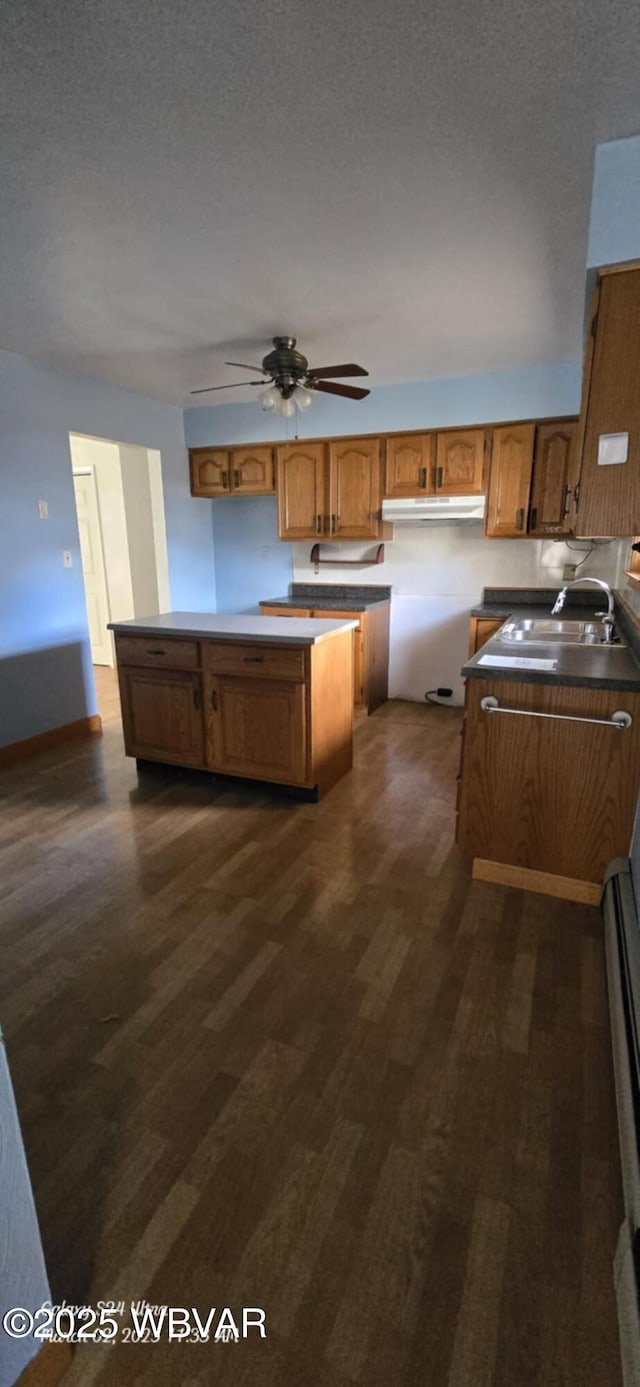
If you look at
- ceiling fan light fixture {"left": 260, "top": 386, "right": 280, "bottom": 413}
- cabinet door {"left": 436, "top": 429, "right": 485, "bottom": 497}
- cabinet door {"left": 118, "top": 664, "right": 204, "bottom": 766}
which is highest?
ceiling fan light fixture {"left": 260, "top": 386, "right": 280, "bottom": 413}

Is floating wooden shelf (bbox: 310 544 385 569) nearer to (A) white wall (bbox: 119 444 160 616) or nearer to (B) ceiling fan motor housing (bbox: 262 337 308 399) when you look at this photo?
(A) white wall (bbox: 119 444 160 616)

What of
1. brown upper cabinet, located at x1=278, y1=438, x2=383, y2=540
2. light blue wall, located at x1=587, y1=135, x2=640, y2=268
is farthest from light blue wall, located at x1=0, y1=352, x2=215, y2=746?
light blue wall, located at x1=587, y1=135, x2=640, y2=268

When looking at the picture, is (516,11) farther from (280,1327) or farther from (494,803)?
(280,1327)

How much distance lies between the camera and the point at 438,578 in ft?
14.7

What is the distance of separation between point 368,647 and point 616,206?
2848 mm

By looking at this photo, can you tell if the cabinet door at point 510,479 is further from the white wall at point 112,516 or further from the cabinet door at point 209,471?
the white wall at point 112,516

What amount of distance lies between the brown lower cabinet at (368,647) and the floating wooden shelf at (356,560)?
0.36 m

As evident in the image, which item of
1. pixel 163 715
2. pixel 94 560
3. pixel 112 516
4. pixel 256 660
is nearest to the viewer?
pixel 256 660

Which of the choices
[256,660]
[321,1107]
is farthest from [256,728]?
[321,1107]

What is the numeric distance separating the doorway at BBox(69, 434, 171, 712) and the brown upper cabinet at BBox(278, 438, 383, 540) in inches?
40.8

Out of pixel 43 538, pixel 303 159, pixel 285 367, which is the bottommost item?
pixel 43 538

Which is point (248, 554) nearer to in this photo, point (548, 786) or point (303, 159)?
point (303, 159)

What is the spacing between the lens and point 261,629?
2.80m

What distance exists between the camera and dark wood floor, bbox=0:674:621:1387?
982mm
